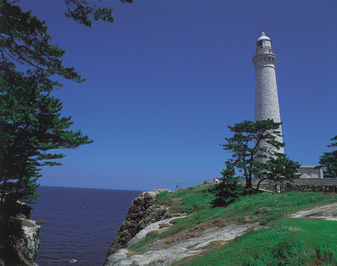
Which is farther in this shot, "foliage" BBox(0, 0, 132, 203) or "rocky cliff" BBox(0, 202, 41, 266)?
"rocky cliff" BBox(0, 202, 41, 266)

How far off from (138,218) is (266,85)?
3137 cm

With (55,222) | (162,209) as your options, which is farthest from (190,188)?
(55,222)

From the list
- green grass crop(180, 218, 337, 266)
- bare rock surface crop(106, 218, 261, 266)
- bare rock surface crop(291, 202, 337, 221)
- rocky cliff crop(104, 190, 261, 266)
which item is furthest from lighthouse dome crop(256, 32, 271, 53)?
green grass crop(180, 218, 337, 266)

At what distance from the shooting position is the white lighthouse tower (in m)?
41.6

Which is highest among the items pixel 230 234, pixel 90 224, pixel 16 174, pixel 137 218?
pixel 16 174

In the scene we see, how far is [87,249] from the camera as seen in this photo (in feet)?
139

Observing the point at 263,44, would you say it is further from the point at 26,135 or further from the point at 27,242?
the point at 27,242

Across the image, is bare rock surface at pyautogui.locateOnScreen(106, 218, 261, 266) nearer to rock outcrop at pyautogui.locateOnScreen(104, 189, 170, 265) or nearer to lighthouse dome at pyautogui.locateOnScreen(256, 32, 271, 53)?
rock outcrop at pyautogui.locateOnScreen(104, 189, 170, 265)

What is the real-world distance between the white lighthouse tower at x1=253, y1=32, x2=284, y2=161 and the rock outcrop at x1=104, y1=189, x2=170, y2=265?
2246cm

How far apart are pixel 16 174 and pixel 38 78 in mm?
11477

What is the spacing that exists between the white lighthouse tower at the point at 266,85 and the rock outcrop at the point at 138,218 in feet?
73.7

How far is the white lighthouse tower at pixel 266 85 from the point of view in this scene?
4159cm

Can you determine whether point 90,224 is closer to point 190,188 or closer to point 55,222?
point 55,222

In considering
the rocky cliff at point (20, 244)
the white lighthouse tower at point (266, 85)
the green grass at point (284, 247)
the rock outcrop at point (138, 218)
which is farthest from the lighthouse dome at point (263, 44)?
the rocky cliff at point (20, 244)
